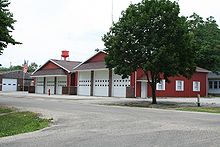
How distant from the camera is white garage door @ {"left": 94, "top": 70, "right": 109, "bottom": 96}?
45.4m

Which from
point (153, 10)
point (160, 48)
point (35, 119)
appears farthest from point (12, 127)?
point (153, 10)

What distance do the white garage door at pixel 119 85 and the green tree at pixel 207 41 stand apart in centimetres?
1467

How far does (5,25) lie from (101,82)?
22.9 metres

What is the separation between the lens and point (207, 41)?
182 ft

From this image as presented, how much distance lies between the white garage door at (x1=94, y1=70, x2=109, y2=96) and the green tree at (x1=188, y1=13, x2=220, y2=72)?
48.8 feet

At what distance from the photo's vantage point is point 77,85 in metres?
50.4

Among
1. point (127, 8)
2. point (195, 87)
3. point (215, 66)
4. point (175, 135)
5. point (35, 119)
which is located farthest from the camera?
point (215, 66)

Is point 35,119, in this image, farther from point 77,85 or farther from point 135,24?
point 77,85

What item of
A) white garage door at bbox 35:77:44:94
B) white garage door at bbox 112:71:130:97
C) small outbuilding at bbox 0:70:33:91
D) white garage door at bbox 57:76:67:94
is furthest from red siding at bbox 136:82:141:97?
small outbuilding at bbox 0:70:33:91

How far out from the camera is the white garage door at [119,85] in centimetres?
4274

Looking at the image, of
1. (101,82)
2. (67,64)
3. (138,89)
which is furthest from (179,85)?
(67,64)

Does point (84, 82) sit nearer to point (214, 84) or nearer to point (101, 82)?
point (101, 82)

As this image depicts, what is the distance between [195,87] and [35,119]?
3535 cm

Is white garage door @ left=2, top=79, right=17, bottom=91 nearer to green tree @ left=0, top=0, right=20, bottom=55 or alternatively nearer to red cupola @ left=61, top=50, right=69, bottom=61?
red cupola @ left=61, top=50, right=69, bottom=61
